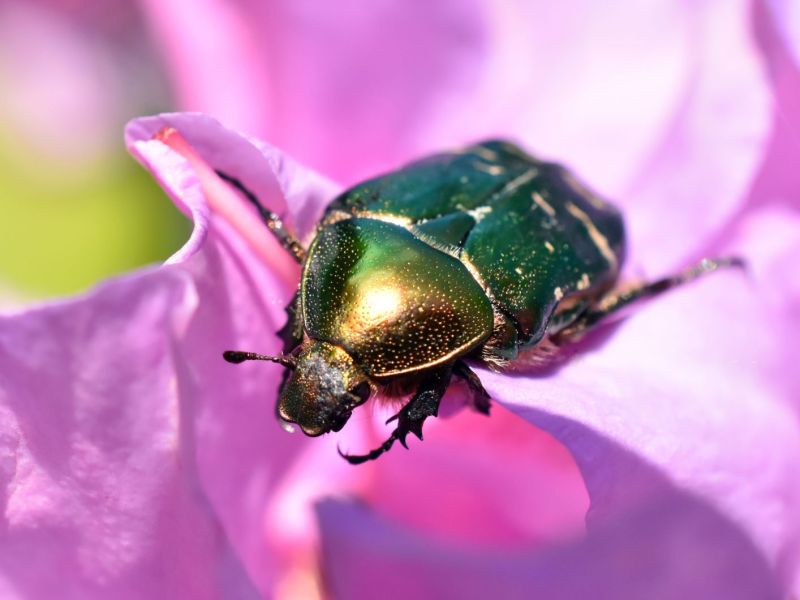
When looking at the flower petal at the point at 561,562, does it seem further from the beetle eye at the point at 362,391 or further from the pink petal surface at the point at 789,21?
the pink petal surface at the point at 789,21

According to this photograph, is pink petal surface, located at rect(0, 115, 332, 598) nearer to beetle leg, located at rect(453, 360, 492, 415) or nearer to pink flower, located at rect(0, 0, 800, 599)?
pink flower, located at rect(0, 0, 800, 599)

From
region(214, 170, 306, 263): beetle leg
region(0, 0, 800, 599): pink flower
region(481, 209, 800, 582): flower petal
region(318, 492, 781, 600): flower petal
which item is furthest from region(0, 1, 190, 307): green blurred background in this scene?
region(318, 492, 781, 600): flower petal

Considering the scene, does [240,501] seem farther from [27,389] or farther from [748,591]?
[748,591]

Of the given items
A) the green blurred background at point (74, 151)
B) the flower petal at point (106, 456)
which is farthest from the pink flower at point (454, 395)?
the green blurred background at point (74, 151)

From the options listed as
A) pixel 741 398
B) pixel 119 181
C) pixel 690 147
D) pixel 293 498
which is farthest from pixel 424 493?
pixel 119 181

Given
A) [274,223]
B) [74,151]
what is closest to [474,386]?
[274,223]

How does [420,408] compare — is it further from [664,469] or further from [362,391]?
[664,469]
